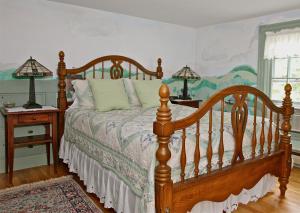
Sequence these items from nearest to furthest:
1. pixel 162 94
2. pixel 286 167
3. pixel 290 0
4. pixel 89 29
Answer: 1. pixel 162 94
2. pixel 286 167
3. pixel 290 0
4. pixel 89 29

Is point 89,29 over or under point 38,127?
over

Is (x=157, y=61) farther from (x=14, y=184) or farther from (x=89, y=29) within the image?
(x=14, y=184)

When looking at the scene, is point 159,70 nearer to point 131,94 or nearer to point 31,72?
point 131,94

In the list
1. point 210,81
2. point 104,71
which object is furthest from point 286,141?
point 104,71

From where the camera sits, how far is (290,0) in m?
Answer: 2.99

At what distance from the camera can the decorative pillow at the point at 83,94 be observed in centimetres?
305

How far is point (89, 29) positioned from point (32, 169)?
1977 millimetres

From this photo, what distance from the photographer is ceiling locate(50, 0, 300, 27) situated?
312 centimetres

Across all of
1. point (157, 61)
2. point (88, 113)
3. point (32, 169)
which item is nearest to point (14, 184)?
point (32, 169)

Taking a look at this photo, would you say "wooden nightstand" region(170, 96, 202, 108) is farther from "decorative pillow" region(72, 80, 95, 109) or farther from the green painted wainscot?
the green painted wainscot

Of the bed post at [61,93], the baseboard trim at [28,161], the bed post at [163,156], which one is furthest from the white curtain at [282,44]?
the baseboard trim at [28,161]

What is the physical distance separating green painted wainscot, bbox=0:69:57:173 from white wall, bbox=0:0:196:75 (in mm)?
188

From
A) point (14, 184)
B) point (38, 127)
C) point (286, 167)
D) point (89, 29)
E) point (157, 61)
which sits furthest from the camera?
point (157, 61)

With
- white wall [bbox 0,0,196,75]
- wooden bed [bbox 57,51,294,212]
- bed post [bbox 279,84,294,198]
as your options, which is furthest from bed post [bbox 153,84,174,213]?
white wall [bbox 0,0,196,75]
